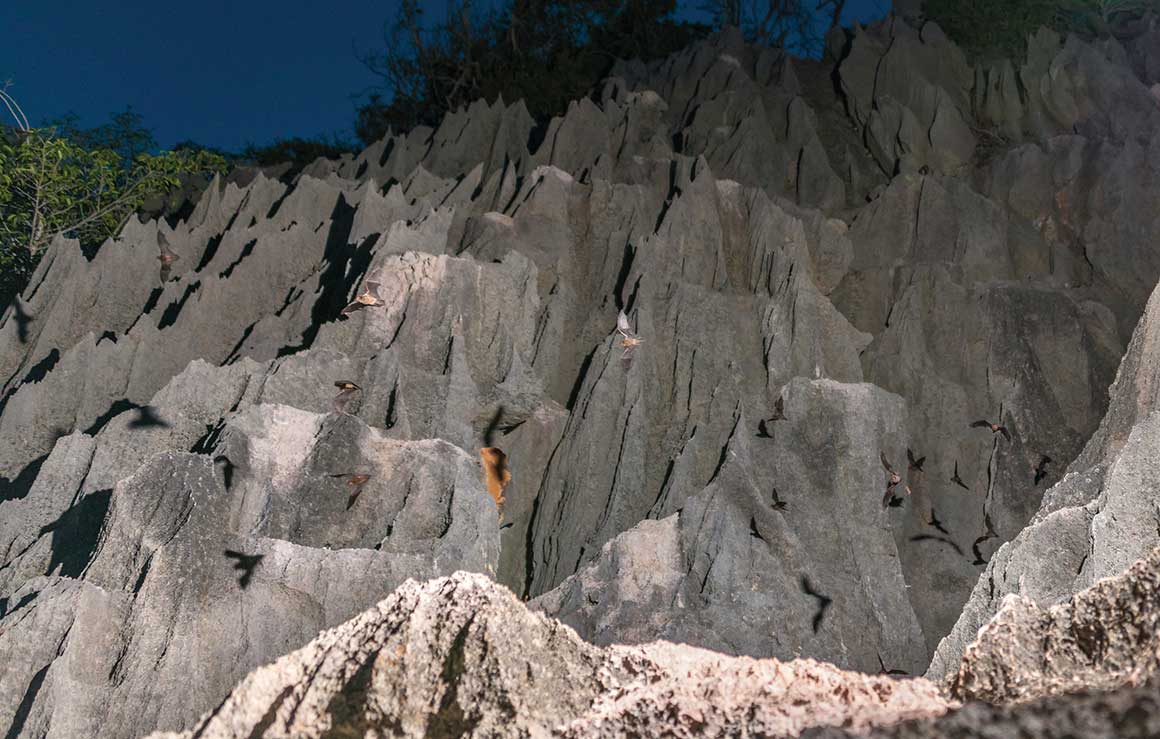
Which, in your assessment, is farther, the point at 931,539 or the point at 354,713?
the point at 931,539

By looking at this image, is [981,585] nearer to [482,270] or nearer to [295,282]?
[482,270]

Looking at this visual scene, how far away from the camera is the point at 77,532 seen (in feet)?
38.7

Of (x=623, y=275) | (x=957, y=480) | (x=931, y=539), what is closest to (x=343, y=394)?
(x=623, y=275)

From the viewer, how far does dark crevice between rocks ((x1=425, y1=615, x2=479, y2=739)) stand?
4.30 metres

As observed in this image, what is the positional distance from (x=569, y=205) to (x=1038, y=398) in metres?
8.78

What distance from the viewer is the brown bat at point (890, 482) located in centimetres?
1443

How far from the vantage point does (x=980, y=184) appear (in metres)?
22.7

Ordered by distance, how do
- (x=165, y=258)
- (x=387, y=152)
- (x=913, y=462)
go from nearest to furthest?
1. (x=913, y=462)
2. (x=165, y=258)
3. (x=387, y=152)

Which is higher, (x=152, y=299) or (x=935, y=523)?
(x=152, y=299)

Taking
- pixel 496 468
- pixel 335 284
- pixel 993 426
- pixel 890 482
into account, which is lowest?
pixel 890 482

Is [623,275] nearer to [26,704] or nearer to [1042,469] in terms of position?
[1042,469]

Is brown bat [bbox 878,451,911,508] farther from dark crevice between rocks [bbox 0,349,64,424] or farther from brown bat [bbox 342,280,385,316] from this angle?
dark crevice between rocks [bbox 0,349,64,424]

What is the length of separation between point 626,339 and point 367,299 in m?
3.77

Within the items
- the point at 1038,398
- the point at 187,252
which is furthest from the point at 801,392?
the point at 187,252
